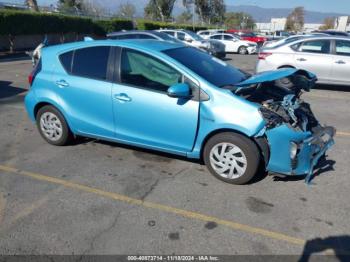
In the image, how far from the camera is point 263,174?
4.42 m

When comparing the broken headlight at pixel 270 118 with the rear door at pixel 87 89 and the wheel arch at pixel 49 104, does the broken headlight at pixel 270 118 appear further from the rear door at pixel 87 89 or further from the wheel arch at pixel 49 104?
the wheel arch at pixel 49 104

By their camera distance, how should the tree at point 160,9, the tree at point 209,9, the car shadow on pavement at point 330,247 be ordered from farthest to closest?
the tree at point 209,9 < the tree at point 160,9 < the car shadow on pavement at point 330,247

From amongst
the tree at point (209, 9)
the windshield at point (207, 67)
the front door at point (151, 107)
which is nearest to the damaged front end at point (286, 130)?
the windshield at point (207, 67)

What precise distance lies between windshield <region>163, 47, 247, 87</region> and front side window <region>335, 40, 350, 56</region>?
599 centimetres

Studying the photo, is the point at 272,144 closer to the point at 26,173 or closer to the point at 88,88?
the point at 88,88

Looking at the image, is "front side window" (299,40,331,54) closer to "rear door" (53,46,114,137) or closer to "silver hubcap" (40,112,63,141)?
"rear door" (53,46,114,137)

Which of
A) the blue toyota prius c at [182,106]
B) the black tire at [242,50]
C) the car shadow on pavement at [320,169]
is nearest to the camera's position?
the blue toyota prius c at [182,106]

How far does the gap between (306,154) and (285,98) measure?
693 mm

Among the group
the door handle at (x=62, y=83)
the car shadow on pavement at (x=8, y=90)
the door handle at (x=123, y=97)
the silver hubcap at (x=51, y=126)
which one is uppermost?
the door handle at (x=62, y=83)

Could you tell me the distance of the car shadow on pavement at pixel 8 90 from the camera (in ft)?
29.4

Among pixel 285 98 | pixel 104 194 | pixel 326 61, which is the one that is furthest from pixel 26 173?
pixel 326 61

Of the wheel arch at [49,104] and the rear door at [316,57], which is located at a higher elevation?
the rear door at [316,57]

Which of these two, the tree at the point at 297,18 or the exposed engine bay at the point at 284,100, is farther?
the tree at the point at 297,18

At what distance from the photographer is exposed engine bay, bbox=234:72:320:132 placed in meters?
3.89
